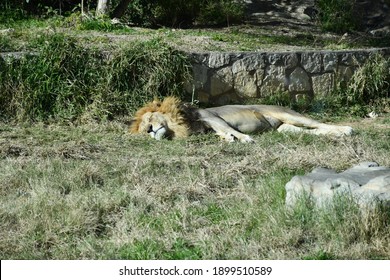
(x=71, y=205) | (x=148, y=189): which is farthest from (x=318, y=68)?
(x=71, y=205)

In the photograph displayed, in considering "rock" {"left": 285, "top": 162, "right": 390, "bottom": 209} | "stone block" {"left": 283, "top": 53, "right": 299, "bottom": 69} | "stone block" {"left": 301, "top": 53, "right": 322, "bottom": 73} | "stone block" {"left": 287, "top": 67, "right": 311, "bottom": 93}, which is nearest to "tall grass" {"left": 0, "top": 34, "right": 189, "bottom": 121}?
"stone block" {"left": 283, "top": 53, "right": 299, "bottom": 69}

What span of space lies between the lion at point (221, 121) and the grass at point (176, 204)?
669 millimetres

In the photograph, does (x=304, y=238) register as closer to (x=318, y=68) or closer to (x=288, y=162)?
(x=288, y=162)

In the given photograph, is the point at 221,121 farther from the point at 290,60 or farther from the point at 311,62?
the point at 311,62

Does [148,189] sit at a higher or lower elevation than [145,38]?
lower

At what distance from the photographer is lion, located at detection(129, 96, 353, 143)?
35.0 ft

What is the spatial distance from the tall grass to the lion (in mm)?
732

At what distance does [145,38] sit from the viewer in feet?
42.4

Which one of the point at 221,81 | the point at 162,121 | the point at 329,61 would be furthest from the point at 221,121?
the point at 329,61

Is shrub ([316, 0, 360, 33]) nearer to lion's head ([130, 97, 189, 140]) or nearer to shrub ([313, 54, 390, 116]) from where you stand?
shrub ([313, 54, 390, 116])

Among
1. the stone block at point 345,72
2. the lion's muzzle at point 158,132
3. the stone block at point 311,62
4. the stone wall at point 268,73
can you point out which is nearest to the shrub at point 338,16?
the stone wall at point 268,73

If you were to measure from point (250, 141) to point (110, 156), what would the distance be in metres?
1.95

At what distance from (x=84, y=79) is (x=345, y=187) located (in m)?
5.91

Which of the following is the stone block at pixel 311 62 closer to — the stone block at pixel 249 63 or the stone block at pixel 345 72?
the stone block at pixel 345 72
